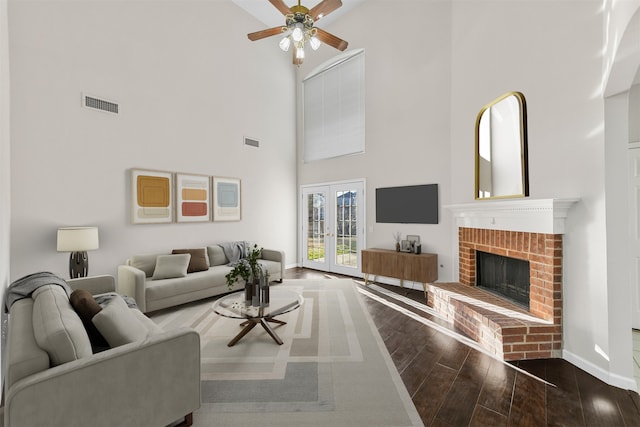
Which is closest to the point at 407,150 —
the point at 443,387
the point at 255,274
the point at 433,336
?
the point at 433,336

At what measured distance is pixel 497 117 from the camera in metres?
3.51

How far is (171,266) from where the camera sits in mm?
4156

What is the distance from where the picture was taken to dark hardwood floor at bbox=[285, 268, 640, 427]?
6.25 ft

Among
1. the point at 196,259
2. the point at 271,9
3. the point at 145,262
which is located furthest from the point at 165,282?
the point at 271,9

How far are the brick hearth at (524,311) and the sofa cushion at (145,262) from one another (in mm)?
4132

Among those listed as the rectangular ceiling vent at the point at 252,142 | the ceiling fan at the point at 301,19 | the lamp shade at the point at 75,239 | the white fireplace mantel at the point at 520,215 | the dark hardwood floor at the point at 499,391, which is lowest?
the dark hardwood floor at the point at 499,391

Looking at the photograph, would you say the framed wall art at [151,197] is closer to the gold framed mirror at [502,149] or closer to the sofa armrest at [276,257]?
the sofa armrest at [276,257]

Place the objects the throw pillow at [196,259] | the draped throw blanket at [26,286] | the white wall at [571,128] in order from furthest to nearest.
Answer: the throw pillow at [196,259], the white wall at [571,128], the draped throw blanket at [26,286]

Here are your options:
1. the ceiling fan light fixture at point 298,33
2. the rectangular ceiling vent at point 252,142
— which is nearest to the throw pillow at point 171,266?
the rectangular ceiling vent at point 252,142

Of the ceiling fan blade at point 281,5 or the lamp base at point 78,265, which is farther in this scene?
the lamp base at point 78,265

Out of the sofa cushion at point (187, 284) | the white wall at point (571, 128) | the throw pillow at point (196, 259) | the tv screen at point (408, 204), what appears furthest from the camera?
the tv screen at point (408, 204)

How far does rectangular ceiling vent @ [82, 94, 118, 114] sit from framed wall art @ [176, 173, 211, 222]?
125 cm

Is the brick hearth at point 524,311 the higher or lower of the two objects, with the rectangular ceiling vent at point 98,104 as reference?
lower

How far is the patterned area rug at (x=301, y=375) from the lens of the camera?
1.93 meters
